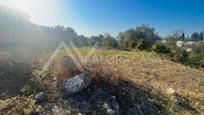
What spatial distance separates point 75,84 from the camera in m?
6.29

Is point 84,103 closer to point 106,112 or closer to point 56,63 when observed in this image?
point 106,112

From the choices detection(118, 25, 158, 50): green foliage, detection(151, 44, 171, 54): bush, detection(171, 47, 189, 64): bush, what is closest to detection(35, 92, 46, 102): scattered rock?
detection(171, 47, 189, 64): bush

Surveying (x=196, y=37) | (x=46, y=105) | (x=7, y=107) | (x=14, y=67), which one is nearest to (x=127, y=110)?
(x=46, y=105)

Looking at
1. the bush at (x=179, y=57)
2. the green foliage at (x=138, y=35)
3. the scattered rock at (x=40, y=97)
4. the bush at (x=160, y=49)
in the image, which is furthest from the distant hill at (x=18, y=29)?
the green foliage at (x=138, y=35)

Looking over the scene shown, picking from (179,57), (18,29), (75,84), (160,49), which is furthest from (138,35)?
(75,84)

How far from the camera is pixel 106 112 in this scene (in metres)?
5.78

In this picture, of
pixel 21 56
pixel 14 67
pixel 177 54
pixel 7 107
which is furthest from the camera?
pixel 177 54

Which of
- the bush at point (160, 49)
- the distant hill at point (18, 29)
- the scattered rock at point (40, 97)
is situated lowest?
the bush at point (160, 49)

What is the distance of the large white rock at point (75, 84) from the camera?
20.5ft

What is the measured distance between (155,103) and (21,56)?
5.14 m

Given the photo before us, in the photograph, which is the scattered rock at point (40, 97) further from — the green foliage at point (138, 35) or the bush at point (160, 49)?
the green foliage at point (138, 35)

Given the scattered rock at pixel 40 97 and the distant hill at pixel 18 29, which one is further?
Result: the distant hill at pixel 18 29

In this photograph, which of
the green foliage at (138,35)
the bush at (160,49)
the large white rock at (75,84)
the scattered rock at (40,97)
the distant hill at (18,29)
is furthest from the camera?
the green foliage at (138,35)

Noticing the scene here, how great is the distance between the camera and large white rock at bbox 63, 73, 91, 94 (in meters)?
6.25
